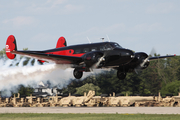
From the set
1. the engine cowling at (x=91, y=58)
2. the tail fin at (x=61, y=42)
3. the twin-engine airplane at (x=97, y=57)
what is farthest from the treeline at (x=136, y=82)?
the engine cowling at (x=91, y=58)

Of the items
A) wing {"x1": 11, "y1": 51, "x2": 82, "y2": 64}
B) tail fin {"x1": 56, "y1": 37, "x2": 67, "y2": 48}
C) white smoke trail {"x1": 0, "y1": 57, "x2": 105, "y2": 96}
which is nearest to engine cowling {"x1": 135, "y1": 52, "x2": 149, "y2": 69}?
white smoke trail {"x1": 0, "y1": 57, "x2": 105, "y2": 96}

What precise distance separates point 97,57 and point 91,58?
810 mm

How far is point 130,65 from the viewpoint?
151 ft

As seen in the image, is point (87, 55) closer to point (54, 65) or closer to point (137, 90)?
point (54, 65)

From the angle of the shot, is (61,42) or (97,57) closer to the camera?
(97,57)

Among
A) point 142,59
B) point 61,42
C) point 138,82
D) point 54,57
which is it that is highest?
point 61,42

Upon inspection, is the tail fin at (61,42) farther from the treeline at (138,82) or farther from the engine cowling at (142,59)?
the treeline at (138,82)

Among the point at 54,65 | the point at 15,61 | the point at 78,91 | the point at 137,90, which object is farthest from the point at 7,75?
the point at 137,90

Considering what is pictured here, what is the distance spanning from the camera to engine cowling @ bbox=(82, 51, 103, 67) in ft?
134

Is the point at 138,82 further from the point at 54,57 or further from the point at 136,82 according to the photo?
the point at 54,57

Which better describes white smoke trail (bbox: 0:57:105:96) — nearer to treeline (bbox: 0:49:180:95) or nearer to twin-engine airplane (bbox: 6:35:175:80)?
twin-engine airplane (bbox: 6:35:175:80)

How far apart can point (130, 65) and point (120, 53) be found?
4988 mm

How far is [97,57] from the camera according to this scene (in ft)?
134

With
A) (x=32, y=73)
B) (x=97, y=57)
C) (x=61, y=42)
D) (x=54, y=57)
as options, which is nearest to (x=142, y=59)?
(x=97, y=57)
